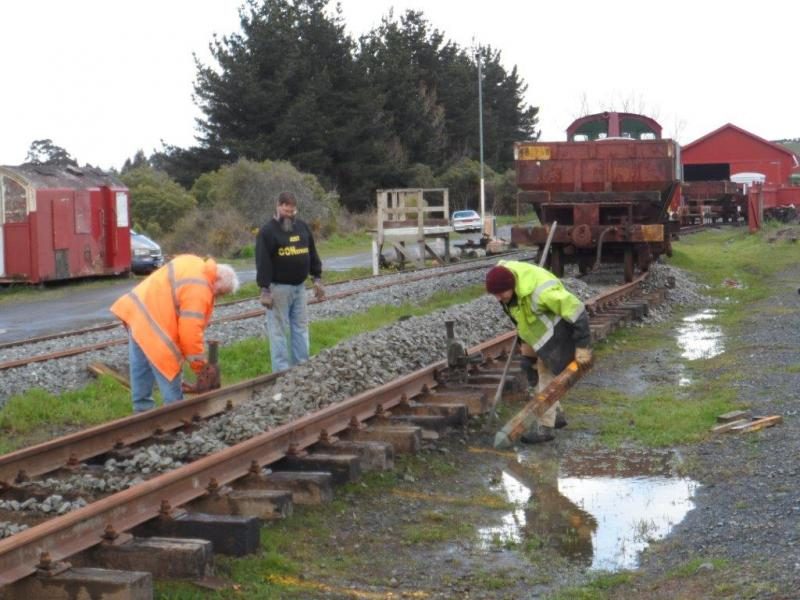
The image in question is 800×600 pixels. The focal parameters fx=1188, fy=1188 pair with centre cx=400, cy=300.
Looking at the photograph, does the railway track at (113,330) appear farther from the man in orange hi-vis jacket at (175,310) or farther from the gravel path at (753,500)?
the gravel path at (753,500)

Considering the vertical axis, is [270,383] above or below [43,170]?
below

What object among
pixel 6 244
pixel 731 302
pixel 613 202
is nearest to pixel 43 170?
pixel 6 244

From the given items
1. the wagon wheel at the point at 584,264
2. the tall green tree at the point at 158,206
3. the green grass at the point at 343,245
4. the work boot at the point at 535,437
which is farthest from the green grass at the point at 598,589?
the tall green tree at the point at 158,206

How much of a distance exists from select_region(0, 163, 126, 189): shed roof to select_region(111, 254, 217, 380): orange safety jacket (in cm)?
1679

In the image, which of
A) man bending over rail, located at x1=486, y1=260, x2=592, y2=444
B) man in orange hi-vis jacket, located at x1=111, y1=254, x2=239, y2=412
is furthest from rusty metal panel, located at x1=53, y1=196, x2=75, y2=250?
man bending over rail, located at x1=486, y1=260, x2=592, y2=444

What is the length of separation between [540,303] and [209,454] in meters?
2.43

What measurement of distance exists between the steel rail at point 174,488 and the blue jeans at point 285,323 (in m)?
1.75

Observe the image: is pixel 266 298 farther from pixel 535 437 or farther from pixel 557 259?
pixel 557 259

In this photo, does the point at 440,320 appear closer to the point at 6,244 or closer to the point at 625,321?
the point at 625,321

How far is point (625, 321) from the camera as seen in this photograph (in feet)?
49.8

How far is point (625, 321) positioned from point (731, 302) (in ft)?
15.3

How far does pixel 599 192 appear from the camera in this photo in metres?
18.6

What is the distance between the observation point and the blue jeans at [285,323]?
10.3 m

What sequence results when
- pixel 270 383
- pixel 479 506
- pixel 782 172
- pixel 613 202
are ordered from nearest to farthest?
1. pixel 479 506
2. pixel 270 383
3. pixel 613 202
4. pixel 782 172
